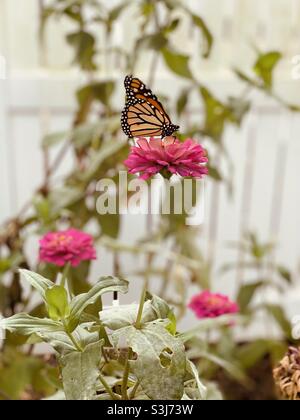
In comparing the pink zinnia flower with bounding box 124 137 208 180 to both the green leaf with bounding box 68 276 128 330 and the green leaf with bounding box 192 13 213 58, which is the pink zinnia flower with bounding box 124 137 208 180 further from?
the green leaf with bounding box 192 13 213 58

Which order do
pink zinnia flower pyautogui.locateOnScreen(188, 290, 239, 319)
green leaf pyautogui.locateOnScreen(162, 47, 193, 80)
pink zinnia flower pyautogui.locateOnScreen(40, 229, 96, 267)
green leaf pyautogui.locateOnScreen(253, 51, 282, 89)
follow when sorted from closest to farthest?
pink zinnia flower pyautogui.locateOnScreen(40, 229, 96, 267), pink zinnia flower pyautogui.locateOnScreen(188, 290, 239, 319), green leaf pyautogui.locateOnScreen(253, 51, 282, 89), green leaf pyautogui.locateOnScreen(162, 47, 193, 80)

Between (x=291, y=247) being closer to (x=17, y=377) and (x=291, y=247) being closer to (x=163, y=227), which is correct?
(x=163, y=227)

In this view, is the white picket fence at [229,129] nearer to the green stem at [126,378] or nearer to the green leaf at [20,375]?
the green leaf at [20,375]

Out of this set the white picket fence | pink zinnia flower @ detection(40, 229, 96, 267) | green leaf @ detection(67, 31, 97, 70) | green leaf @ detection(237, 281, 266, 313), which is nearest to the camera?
pink zinnia flower @ detection(40, 229, 96, 267)

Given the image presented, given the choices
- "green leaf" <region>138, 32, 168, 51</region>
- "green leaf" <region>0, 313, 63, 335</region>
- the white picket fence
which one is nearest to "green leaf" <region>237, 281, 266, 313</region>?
the white picket fence

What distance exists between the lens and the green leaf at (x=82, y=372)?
41cm

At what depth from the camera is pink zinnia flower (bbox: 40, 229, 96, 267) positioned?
535mm

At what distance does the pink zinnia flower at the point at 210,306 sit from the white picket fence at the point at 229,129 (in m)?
0.70

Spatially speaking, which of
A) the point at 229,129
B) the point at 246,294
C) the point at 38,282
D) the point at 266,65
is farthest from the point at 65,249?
the point at 229,129

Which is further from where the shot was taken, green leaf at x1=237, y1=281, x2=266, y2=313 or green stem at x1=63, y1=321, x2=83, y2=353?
green leaf at x1=237, y1=281, x2=266, y2=313

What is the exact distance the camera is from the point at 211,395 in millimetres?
575

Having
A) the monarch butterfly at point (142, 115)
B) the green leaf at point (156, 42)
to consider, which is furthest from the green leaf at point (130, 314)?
the green leaf at point (156, 42)

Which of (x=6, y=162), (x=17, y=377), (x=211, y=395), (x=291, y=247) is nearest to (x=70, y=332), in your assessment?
(x=211, y=395)

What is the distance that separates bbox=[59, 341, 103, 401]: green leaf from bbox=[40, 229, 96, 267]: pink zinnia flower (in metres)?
0.12
